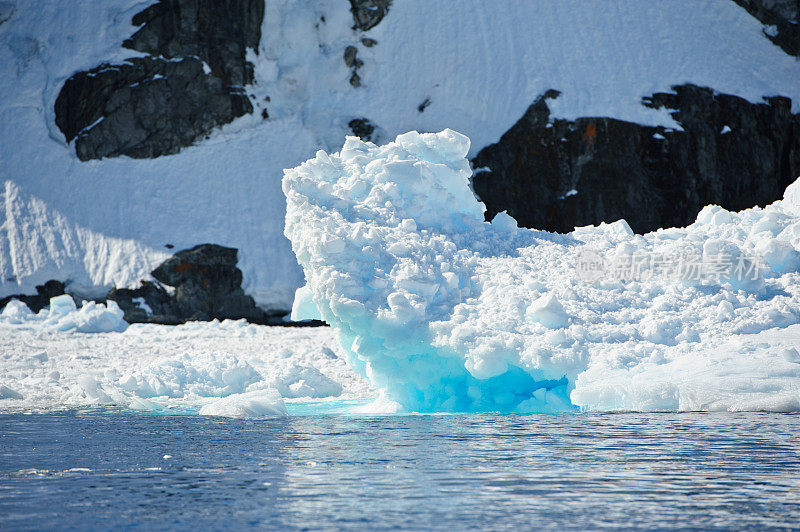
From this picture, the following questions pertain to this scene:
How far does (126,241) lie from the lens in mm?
20234

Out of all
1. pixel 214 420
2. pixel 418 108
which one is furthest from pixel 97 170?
pixel 214 420

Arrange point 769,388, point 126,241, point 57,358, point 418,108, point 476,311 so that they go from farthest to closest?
point 418,108 → point 126,241 → point 57,358 → point 476,311 → point 769,388

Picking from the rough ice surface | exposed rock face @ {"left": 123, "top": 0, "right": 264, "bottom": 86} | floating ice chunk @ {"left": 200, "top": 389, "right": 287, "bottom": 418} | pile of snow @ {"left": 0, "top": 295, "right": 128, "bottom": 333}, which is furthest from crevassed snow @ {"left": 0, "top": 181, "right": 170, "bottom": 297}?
floating ice chunk @ {"left": 200, "top": 389, "right": 287, "bottom": 418}

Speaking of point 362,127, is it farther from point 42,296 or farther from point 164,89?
point 42,296

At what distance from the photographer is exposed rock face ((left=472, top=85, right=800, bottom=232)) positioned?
20781 mm

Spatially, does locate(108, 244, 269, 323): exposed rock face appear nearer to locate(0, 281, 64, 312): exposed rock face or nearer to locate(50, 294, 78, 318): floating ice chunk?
locate(0, 281, 64, 312): exposed rock face

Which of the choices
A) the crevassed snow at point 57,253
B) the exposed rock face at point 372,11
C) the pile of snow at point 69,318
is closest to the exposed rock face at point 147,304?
the crevassed snow at point 57,253

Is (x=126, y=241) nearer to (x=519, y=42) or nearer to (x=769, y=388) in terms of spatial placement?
(x=519, y=42)

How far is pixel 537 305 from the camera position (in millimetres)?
8508

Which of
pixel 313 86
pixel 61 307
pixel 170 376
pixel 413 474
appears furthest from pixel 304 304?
pixel 313 86

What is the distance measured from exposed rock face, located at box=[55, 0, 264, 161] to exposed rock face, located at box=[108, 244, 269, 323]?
10.5 feet

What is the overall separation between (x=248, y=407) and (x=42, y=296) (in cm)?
1304

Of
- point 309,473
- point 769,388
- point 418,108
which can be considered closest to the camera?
point 309,473

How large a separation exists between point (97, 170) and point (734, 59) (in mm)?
16105
